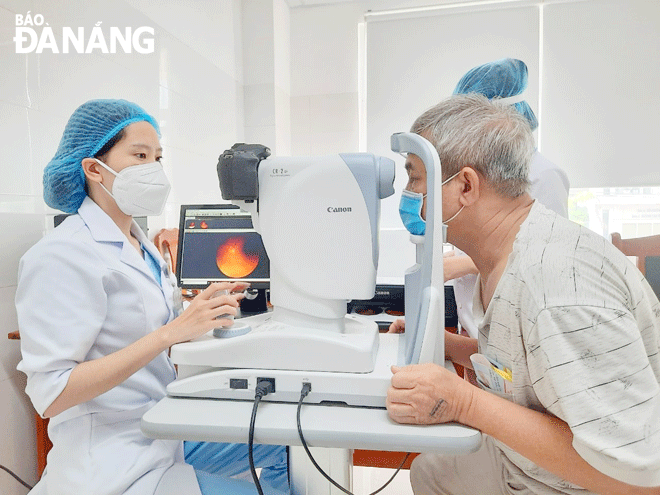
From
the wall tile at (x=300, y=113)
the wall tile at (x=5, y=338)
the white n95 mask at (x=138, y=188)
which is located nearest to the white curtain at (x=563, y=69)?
the wall tile at (x=300, y=113)

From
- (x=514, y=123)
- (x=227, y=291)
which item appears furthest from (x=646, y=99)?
(x=227, y=291)

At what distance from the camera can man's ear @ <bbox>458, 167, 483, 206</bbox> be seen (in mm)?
847

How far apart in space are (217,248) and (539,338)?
1185 mm

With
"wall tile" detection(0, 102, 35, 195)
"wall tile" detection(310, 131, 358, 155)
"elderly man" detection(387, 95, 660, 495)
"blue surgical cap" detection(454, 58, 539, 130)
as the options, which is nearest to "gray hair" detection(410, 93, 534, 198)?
"elderly man" detection(387, 95, 660, 495)

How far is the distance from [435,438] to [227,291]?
0.49m

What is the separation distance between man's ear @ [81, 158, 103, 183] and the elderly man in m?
0.71

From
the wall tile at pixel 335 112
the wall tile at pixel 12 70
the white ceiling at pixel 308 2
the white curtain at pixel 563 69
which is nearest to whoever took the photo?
the wall tile at pixel 12 70

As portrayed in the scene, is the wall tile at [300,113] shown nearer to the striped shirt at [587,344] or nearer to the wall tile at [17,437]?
the wall tile at [17,437]

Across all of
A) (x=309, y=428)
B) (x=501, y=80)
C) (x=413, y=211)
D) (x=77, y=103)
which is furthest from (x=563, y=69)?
(x=309, y=428)

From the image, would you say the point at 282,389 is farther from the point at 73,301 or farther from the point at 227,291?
the point at 73,301

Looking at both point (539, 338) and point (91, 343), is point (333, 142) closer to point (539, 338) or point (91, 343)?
point (91, 343)

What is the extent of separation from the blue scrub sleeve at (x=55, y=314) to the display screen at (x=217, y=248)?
0.72 meters

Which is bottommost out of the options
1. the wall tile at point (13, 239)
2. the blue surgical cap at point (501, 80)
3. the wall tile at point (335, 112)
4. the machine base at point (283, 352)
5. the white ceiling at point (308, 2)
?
the machine base at point (283, 352)

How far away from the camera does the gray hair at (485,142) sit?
0.84 m
